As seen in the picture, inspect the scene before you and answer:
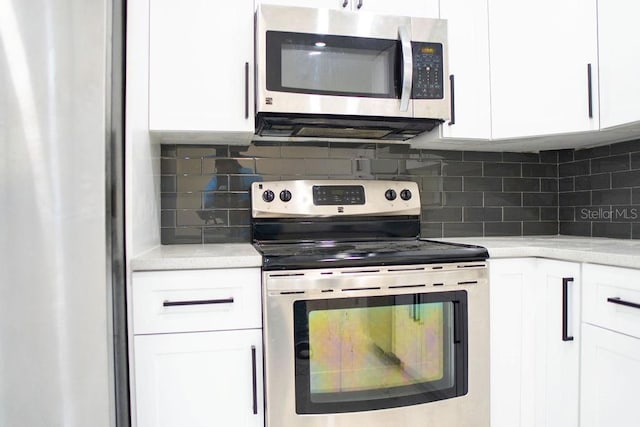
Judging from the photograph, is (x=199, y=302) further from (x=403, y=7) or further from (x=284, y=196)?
(x=403, y=7)

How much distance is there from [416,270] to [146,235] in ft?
3.21

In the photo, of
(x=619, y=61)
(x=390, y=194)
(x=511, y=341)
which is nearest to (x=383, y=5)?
(x=390, y=194)

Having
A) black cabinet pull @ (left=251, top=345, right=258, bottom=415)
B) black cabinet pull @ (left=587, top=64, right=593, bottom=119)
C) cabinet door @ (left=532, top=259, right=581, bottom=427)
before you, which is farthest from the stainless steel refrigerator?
black cabinet pull @ (left=587, top=64, right=593, bottom=119)

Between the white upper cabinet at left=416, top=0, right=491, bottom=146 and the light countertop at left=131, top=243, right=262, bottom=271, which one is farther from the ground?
the white upper cabinet at left=416, top=0, right=491, bottom=146

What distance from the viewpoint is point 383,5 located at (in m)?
1.65

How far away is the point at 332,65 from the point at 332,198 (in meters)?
0.56

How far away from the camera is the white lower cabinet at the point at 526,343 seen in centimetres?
146

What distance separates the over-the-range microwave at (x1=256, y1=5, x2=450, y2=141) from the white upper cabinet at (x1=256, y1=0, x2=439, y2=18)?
2.1 inches

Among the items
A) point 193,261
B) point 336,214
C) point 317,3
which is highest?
point 317,3

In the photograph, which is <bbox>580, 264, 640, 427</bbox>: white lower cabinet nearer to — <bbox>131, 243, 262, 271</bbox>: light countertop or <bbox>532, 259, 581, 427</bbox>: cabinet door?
<bbox>532, 259, 581, 427</bbox>: cabinet door

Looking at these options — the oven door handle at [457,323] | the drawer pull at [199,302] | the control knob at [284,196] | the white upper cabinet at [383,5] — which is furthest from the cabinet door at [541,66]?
the drawer pull at [199,302]

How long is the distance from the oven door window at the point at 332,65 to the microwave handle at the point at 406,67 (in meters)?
0.04

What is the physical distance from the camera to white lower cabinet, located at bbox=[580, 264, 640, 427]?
120 centimetres

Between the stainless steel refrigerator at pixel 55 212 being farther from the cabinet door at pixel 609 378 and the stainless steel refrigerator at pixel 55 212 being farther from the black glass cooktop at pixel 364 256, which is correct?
the cabinet door at pixel 609 378
